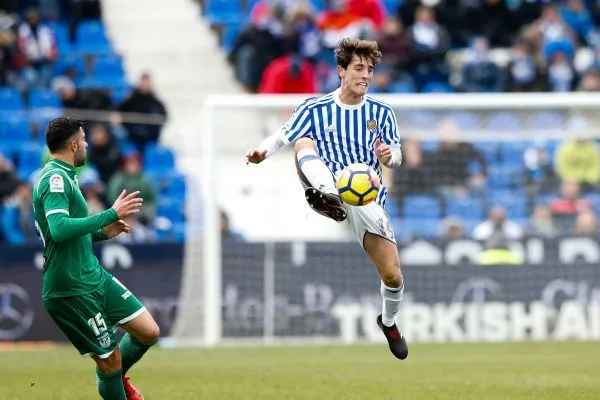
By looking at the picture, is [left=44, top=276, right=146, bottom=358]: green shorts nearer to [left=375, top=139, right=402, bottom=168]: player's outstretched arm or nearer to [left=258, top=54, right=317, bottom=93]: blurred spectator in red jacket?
[left=375, top=139, right=402, bottom=168]: player's outstretched arm

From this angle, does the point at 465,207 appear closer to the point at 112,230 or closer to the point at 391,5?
the point at 391,5

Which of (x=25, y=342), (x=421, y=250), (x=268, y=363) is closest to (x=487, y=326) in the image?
(x=421, y=250)

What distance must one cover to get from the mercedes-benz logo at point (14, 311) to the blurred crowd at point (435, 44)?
17.0ft

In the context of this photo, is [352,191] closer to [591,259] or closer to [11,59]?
[591,259]

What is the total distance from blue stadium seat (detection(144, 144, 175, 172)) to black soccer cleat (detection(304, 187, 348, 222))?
11.0 m

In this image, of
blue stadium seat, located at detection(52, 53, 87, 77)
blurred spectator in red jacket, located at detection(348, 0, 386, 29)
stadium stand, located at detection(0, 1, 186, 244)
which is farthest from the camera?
blue stadium seat, located at detection(52, 53, 87, 77)

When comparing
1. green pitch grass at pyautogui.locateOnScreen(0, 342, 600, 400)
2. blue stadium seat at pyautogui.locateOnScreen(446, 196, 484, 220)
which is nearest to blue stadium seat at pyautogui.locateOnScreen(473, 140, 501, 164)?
blue stadium seat at pyautogui.locateOnScreen(446, 196, 484, 220)

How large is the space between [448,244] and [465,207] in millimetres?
571

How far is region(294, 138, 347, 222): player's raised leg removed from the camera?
984cm

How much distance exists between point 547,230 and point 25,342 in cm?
728

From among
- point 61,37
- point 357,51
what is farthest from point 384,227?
point 61,37

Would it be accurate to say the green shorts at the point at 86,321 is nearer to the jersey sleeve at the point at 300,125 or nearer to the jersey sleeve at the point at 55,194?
the jersey sleeve at the point at 55,194

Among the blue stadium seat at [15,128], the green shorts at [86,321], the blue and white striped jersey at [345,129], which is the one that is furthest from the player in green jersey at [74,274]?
the blue stadium seat at [15,128]

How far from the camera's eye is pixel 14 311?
18.3 m
